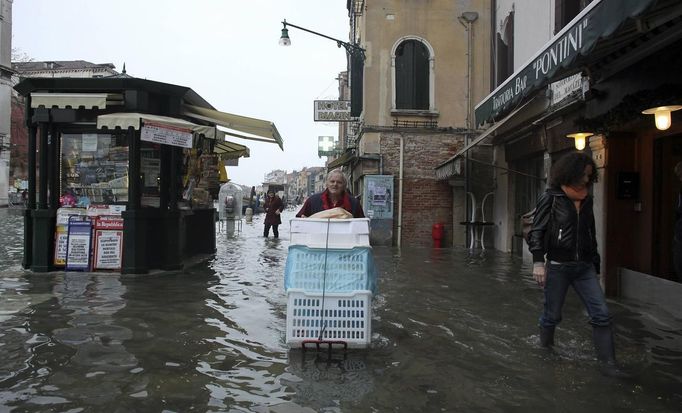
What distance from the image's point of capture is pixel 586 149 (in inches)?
339

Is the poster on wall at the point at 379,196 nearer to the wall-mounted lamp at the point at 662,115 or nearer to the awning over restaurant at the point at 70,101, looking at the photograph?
the awning over restaurant at the point at 70,101

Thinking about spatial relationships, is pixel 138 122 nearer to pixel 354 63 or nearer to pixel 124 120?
pixel 124 120

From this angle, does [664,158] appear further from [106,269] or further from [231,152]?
[231,152]

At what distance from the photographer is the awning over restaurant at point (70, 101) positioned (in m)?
8.15

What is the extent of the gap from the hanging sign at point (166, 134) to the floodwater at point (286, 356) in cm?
217

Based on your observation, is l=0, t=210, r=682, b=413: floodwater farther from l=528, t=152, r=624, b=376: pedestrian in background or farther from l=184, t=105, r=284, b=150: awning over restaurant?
l=184, t=105, r=284, b=150: awning over restaurant

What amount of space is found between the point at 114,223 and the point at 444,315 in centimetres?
533

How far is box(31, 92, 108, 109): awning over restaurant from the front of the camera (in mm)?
8148

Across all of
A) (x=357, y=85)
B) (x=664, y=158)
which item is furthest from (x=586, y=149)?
(x=357, y=85)

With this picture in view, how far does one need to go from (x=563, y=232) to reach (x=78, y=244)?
23.8 feet

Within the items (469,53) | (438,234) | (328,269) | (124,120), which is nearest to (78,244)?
(124,120)

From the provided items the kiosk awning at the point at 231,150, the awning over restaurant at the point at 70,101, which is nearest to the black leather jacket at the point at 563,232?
the awning over restaurant at the point at 70,101

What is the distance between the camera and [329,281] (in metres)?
4.67

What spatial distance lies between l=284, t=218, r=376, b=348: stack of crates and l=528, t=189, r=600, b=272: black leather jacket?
4.59 ft
